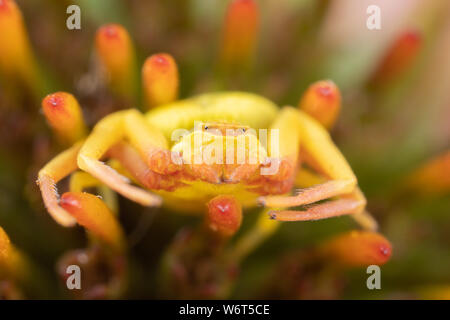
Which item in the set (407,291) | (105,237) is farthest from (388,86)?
(105,237)

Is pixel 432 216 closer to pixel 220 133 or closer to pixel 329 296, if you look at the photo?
pixel 329 296

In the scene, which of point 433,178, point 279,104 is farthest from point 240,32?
point 433,178

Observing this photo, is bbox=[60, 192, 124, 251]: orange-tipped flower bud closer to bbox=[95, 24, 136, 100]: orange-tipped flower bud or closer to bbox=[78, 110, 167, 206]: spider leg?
bbox=[78, 110, 167, 206]: spider leg

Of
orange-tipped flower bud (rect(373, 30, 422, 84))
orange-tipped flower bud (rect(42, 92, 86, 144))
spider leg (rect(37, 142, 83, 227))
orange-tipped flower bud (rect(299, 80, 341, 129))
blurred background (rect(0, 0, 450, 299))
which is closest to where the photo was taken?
spider leg (rect(37, 142, 83, 227))

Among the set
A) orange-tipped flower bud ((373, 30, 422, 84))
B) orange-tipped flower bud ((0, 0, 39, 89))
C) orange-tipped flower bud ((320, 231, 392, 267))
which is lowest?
orange-tipped flower bud ((320, 231, 392, 267))

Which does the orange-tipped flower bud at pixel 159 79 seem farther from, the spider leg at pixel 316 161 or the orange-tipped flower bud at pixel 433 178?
the orange-tipped flower bud at pixel 433 178

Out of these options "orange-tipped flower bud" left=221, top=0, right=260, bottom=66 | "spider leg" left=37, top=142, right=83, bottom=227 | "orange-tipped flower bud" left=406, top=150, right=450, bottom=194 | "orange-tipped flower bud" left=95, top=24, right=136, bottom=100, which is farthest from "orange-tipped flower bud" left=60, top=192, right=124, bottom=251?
"orange-tipped flower bud" left=406, top=150, right=450, bottom=194

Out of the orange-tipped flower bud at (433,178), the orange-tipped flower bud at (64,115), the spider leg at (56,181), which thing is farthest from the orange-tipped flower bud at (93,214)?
the orange-tipped flower bud at (433,178)
